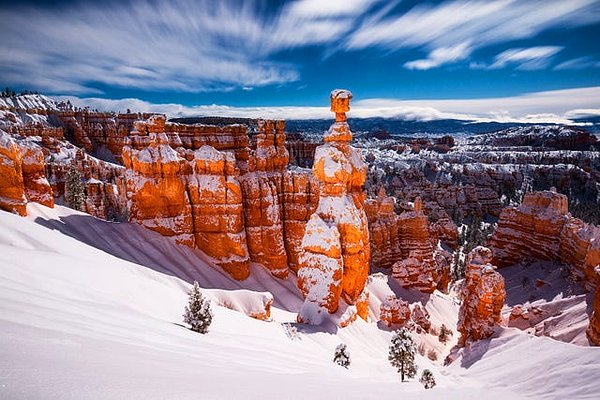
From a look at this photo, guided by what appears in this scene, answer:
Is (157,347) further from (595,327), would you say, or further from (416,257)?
(416,257)

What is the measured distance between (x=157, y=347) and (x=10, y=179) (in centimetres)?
1469

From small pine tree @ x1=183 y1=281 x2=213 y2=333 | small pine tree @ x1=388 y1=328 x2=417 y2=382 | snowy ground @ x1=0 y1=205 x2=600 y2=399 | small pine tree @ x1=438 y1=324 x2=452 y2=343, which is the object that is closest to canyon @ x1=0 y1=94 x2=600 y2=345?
small pine tree @ x1=438 y1=324 x2=452 y2=343

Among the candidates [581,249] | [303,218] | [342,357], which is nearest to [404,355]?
[342,357]

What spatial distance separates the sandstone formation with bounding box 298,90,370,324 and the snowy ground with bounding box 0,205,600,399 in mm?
1998

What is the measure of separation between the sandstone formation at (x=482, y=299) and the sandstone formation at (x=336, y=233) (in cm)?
715

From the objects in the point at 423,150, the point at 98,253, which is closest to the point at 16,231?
the point at 98,253

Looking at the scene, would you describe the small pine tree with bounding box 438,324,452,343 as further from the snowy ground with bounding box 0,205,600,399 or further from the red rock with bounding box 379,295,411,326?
the snowy ground with bounding box 0,205,600,399

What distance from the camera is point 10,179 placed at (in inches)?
627

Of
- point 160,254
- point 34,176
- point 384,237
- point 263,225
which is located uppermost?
point 34,176

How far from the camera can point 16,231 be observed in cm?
1138

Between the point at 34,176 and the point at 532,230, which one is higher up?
the point at 34,176

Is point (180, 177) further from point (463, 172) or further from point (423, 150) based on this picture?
point (423, 150)

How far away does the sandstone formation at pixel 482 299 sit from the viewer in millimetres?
20531

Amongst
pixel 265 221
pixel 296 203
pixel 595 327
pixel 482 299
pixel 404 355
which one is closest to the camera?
pixel 404 355
